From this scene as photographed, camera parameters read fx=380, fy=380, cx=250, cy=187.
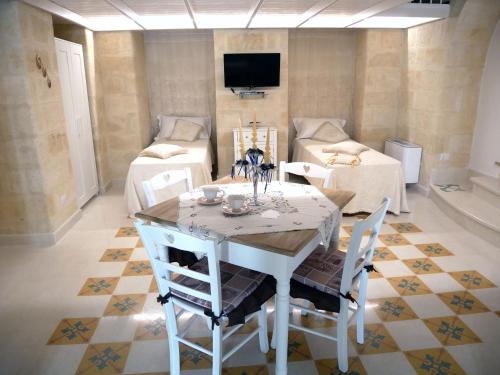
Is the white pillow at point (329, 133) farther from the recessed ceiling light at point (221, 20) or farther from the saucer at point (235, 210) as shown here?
the saucer at point (235, 210)

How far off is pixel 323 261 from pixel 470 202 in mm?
2792

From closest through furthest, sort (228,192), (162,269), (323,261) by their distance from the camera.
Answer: (162,269) < (323,261) < (228,192)

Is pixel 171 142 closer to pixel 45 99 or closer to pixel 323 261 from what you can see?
pixel 45 99

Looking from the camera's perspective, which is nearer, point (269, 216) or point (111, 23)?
point (269, 216)

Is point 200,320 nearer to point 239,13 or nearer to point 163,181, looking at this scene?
point 163,181

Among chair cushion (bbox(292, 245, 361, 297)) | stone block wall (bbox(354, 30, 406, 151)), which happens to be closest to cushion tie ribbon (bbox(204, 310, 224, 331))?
chair cushion (bbox(292, 245, 361, 297))

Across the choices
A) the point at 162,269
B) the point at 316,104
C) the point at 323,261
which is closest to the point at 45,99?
the point at 162,269

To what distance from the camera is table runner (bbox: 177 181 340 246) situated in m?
1.89

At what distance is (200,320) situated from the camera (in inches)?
96.0

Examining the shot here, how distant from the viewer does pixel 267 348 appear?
2.17 meters

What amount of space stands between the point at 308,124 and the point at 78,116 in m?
3.15

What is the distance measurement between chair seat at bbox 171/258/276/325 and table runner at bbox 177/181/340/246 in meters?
0.26

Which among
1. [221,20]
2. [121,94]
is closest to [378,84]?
[221,20]

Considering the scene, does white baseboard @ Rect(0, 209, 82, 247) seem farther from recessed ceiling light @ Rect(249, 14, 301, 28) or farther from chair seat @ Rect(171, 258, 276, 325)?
recessed ceiling light @ Rect(249, 14, 301, 28)
